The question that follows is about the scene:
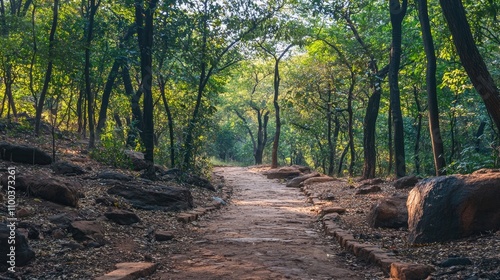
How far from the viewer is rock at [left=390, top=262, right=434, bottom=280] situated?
4.64m

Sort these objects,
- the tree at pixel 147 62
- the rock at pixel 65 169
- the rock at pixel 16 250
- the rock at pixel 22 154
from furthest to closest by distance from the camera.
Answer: the tree at pixel 147 62
the rock at pixel 65 169
the rock at pixel 22 154
the rock at pixel 16 250

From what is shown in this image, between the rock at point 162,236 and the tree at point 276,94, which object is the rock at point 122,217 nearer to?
the rock at point 162,236

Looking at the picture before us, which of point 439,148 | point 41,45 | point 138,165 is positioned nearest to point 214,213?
point 138,165

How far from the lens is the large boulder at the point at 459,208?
18.9 ft

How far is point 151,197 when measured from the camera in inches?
358

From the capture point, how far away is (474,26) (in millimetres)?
10625

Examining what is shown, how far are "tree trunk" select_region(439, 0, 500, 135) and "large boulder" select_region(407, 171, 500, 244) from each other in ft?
4.20

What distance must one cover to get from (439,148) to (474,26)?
2.99 metres

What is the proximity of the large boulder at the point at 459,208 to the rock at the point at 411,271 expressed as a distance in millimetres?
1283

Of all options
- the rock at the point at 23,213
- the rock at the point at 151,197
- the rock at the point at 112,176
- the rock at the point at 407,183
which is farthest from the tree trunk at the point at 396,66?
the rock at the point at 23,213

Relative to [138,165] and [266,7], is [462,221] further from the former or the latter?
[266,7]

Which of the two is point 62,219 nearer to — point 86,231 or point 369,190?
point 86,231

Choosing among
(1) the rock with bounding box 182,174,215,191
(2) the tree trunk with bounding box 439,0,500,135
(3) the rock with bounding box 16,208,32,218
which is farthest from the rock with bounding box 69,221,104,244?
(1) the rock with bounding box 182,174,215,191

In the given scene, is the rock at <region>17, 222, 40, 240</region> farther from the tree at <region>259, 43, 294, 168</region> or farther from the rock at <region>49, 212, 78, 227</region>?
the tree at <region>259, 43, 294, 168</region>
